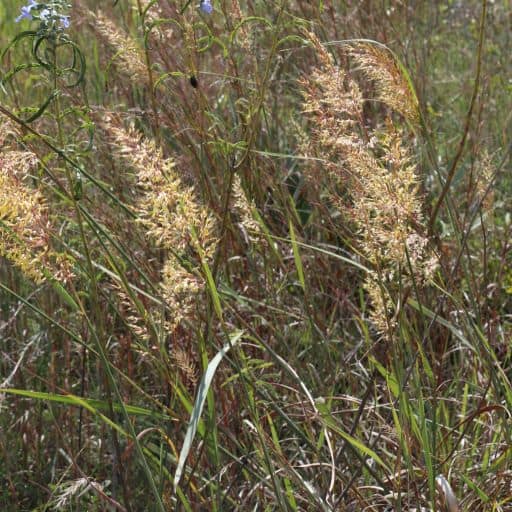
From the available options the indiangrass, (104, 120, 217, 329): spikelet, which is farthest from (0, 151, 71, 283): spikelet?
(104, 120, 217, 329): spikelet

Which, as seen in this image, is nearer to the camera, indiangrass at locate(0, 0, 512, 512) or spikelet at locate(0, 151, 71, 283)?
spikelet at locate(0, 151, 71, 283)

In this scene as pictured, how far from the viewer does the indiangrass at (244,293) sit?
1329 millimetres

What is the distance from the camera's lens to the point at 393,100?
53.5 inches

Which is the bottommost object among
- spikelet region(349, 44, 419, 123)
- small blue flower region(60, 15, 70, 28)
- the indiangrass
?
the indiangrass

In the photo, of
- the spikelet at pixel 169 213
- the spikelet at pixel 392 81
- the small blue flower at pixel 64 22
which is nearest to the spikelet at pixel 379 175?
the spikelet at pixel 392 81

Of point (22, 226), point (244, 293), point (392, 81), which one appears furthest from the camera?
point (244, 293)

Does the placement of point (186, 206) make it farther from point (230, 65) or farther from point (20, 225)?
point (230, 65)

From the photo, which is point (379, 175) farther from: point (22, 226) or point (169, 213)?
point (22, 226)

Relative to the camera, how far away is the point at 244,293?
7.07 feet

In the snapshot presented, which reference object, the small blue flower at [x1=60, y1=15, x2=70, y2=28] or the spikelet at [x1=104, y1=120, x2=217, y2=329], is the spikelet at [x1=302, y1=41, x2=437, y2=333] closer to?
the spikelet at [x1=104, y1=120, x2=217, y2=329]

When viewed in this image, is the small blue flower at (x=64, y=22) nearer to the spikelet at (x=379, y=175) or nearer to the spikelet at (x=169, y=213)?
the spikelet at (x=169, y=213)

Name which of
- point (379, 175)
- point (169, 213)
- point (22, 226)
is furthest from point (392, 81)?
point (22, 226)

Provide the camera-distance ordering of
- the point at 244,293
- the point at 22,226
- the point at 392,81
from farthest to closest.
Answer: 1. the point at 244,293
2. the point at 392,81
3. the point at 22,226

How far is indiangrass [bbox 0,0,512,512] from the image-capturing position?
133 cm
